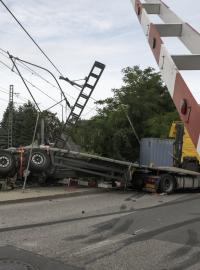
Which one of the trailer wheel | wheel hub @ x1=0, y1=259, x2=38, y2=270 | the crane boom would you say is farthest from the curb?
the crane boom

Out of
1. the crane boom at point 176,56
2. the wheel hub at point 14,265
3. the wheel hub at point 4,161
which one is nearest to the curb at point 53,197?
the wheel hub at point 4,161

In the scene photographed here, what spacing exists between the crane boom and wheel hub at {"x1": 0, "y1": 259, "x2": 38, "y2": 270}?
457cm

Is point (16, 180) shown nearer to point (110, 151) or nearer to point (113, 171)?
point (113, 171)

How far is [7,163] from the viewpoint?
18359mm

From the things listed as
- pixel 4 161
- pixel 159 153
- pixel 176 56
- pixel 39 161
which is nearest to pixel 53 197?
pixel 39 161

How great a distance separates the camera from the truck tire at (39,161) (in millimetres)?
18438

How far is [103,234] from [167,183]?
1080 centimetres

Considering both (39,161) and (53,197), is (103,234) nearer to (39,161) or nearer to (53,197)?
(53,197)

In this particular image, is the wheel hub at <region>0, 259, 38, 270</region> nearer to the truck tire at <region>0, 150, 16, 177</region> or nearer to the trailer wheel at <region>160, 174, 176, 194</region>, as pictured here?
the truck tire at <region>0, 150, 16, 177</region>

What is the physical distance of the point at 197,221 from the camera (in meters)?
11.7

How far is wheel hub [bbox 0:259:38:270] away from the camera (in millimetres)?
6544

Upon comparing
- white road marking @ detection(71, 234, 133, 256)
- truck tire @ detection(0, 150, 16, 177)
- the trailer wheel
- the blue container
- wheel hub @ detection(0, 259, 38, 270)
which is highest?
the blue container

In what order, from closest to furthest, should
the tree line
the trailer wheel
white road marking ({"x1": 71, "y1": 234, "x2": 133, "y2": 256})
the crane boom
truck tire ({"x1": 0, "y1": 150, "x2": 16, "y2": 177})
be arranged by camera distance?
1. the crane boom
2. white road marking ({"x1": 71, "y1": 234, "x2": 133, "y2": 256})
3. truck tire ({"x1": 0, "y1": 150, "x2": 16, "y2": 177})
4. the trailer wheel
5. the tree line

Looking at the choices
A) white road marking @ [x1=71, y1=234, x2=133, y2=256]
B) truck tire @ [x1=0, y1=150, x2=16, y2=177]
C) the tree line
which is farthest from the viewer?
the tree line
